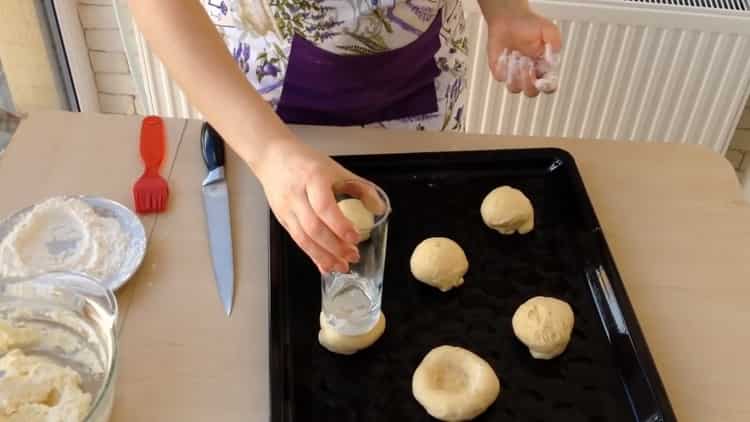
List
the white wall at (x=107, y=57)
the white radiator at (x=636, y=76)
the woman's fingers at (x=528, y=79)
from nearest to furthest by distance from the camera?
the woman's fingers at (x=528, y=79) < the white radiator at (x=636, y=76) < the white wall at (x=107, y=57)

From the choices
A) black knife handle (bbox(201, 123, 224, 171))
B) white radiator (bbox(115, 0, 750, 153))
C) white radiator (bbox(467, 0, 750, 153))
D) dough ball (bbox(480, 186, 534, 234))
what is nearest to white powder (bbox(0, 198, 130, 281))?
black knife handle (bbox(201, 123, 224, 171))

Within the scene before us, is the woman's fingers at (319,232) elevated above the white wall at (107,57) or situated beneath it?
elevated above

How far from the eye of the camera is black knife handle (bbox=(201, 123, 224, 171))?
94 centimetres

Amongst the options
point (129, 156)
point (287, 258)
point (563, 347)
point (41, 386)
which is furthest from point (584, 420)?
point (129, 156)

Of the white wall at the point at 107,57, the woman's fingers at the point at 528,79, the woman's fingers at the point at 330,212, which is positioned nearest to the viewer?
the woman's fingers at the point at 330,212

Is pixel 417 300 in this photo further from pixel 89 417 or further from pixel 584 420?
pixel 89 417

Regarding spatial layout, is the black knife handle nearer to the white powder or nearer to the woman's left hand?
A: the white powder

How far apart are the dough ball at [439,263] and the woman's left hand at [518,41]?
0.22 m

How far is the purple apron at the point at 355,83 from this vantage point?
39.8 inches

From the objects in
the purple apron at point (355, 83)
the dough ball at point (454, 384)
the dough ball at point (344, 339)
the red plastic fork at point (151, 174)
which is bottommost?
the dough ball at point (454, 384)

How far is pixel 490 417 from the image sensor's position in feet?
2.39

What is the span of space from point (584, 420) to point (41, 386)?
0.47 metres

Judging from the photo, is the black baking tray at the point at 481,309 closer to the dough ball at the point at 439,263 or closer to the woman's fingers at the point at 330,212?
the dough ball at the point at 439,263

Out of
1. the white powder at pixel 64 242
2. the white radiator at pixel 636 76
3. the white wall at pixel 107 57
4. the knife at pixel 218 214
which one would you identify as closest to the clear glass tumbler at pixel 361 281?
the knife at pixel 218 214
